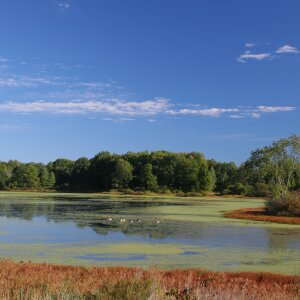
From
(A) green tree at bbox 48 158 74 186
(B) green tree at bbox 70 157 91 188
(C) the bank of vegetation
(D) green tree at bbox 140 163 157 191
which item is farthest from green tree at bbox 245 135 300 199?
(A) green tree at bbox 48 158 74 186

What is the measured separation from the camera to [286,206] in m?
43.2

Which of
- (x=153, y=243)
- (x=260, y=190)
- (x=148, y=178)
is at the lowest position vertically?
(x=153, y=243)

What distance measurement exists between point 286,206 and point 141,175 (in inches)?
2849

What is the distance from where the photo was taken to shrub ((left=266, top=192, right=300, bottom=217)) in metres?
42.2

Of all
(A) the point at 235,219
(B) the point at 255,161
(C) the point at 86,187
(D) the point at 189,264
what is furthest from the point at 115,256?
(C) the point at 86,187

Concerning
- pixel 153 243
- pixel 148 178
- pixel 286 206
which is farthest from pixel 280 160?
pixel 148 178

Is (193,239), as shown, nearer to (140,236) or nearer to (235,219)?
(140,236)

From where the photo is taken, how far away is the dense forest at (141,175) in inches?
4405

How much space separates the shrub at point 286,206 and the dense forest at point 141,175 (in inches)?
2073

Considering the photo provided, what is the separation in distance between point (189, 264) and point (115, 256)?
3.11 m

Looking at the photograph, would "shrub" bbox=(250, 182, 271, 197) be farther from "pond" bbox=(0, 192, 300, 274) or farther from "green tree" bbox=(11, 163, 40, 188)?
"pond" bbox=(0, 192, 300, 274)

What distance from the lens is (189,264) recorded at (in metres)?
17.0

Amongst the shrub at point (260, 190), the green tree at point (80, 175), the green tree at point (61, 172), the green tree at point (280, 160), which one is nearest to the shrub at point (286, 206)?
the green tree at point (280, 160)

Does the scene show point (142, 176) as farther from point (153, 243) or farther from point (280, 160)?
point (153, 243)
